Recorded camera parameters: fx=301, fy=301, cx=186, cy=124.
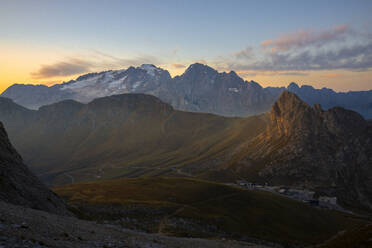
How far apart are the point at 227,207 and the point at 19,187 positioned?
91188mm

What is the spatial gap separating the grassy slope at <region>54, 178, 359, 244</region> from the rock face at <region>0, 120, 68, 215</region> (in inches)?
1322

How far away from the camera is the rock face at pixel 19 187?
149 feet

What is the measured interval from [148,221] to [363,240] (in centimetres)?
5405

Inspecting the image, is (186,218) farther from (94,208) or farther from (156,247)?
(156,247)

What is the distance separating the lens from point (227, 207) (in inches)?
4906

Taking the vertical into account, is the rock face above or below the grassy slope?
above

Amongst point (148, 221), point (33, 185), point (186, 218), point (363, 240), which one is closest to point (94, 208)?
point (148, 221)

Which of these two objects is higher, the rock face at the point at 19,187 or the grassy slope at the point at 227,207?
the rock face at the point at 19,187

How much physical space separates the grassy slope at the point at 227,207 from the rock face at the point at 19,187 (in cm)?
3358

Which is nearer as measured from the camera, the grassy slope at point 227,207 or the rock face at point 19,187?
the rock face at point 19,187

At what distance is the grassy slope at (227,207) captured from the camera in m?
102

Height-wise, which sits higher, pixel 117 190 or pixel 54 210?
pixel 54 210

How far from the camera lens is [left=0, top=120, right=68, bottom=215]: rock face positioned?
45312mm

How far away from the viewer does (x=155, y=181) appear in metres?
168
